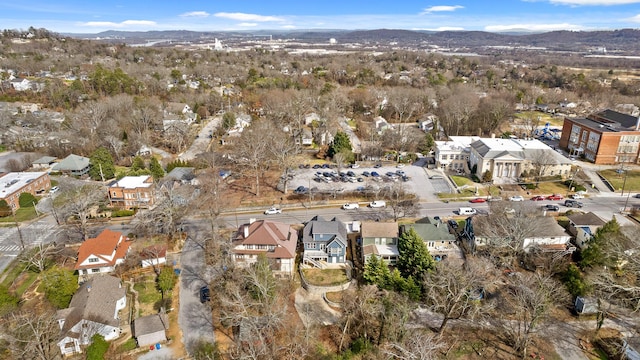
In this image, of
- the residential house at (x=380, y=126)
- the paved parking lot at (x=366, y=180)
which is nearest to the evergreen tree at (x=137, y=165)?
the paved parking lot at (x=366, y=180)

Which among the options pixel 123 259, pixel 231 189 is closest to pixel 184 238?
pixel 123 259

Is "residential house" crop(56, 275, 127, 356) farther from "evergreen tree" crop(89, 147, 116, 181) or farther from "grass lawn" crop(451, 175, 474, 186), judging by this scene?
"grass lawn" crop(451, 175, 474, 186)

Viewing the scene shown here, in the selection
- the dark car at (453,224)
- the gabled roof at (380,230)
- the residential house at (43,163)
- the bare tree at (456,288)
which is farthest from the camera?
the residential house at (43,163)

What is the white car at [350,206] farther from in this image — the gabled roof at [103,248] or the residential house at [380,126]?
the residential house at [380,126]

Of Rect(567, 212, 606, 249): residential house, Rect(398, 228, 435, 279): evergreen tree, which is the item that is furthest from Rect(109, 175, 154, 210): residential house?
Rect(567, 212, 606, 249): residential house

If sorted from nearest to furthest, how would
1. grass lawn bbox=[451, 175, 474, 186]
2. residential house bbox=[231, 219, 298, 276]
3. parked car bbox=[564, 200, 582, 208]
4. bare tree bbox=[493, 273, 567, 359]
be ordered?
bare tree bbox=[493, 273, 567, 359], residential house bbox=[231, 219, 298, 276], parked car bbox=[564, 200, 582, 208], grass lawn bbox=[451, 175, 474, 186]

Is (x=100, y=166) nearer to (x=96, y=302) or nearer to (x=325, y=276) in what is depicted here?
(x=96, y=302)

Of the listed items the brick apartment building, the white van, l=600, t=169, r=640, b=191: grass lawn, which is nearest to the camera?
the white van
